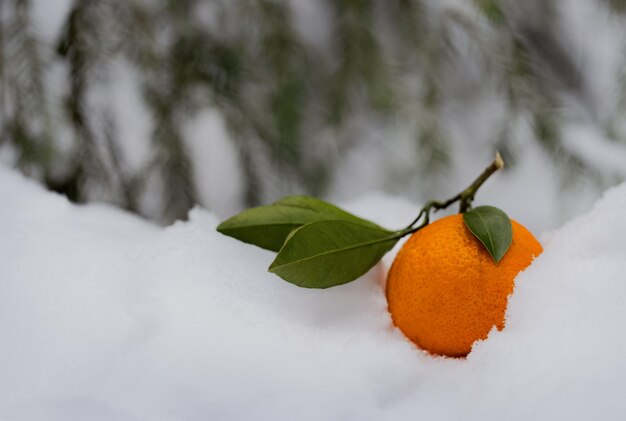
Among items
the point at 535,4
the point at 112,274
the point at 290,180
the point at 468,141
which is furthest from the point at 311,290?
the point at 535,4

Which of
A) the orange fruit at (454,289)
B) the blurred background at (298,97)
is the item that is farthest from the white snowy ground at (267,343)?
the blurred background at (298,97)

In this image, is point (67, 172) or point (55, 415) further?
point (67, 172)

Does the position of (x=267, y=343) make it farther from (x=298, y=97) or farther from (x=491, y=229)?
(x=298, y=97)

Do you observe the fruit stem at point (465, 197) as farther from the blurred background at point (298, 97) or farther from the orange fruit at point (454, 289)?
the blurred background at point (298, 97)

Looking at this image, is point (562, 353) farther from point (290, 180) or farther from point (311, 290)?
point (290, 180)

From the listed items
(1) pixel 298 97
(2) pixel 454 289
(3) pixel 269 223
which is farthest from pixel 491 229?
(1) pixel 298 97

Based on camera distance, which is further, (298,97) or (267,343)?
(298,97)
